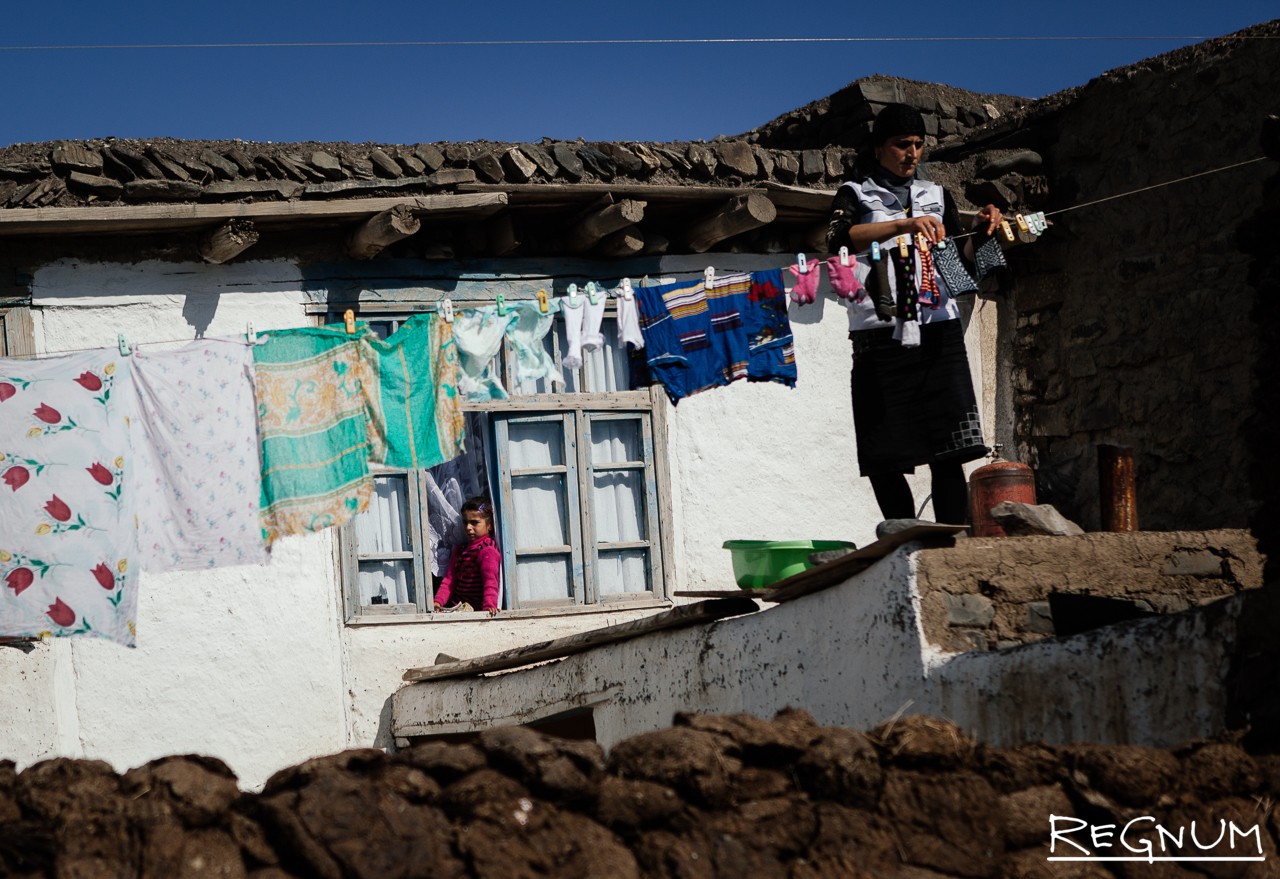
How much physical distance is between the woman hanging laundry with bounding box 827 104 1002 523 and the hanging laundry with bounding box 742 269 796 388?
98 cm

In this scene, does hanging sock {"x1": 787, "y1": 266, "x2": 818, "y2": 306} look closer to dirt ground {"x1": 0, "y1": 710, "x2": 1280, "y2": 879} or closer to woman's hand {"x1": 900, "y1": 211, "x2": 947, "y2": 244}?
woman's hand {"x1": 900, "y1": 211, "x2": 947, "y2": 244}

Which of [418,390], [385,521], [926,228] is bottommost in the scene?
[385,521]

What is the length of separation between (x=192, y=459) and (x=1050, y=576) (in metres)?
3.51

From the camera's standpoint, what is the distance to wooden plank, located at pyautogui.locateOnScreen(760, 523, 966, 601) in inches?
190

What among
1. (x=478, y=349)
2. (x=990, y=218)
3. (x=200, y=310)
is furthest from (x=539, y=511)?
(x=990, y=218)

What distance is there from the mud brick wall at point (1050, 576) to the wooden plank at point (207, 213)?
12.2ft

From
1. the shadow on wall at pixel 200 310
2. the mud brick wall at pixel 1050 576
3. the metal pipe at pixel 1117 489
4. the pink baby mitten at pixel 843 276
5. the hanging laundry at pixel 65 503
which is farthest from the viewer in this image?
the shadow on wall at pixel 200 310

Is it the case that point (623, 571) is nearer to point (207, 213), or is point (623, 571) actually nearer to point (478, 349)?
point (478, 349)

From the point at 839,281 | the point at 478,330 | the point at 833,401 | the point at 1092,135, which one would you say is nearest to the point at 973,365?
the point at 833,401

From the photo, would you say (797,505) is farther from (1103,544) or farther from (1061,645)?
(1061,645)

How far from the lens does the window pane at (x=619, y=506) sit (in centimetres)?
834

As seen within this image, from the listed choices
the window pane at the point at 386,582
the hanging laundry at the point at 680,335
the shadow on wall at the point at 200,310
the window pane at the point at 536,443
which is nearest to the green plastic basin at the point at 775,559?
the hanging laundry at the point at 680,335

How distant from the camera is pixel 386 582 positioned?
8031 millimetres

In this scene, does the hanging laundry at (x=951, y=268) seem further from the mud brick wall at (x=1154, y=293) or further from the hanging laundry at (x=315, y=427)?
the hanging laundry at (x=315, y=427)
